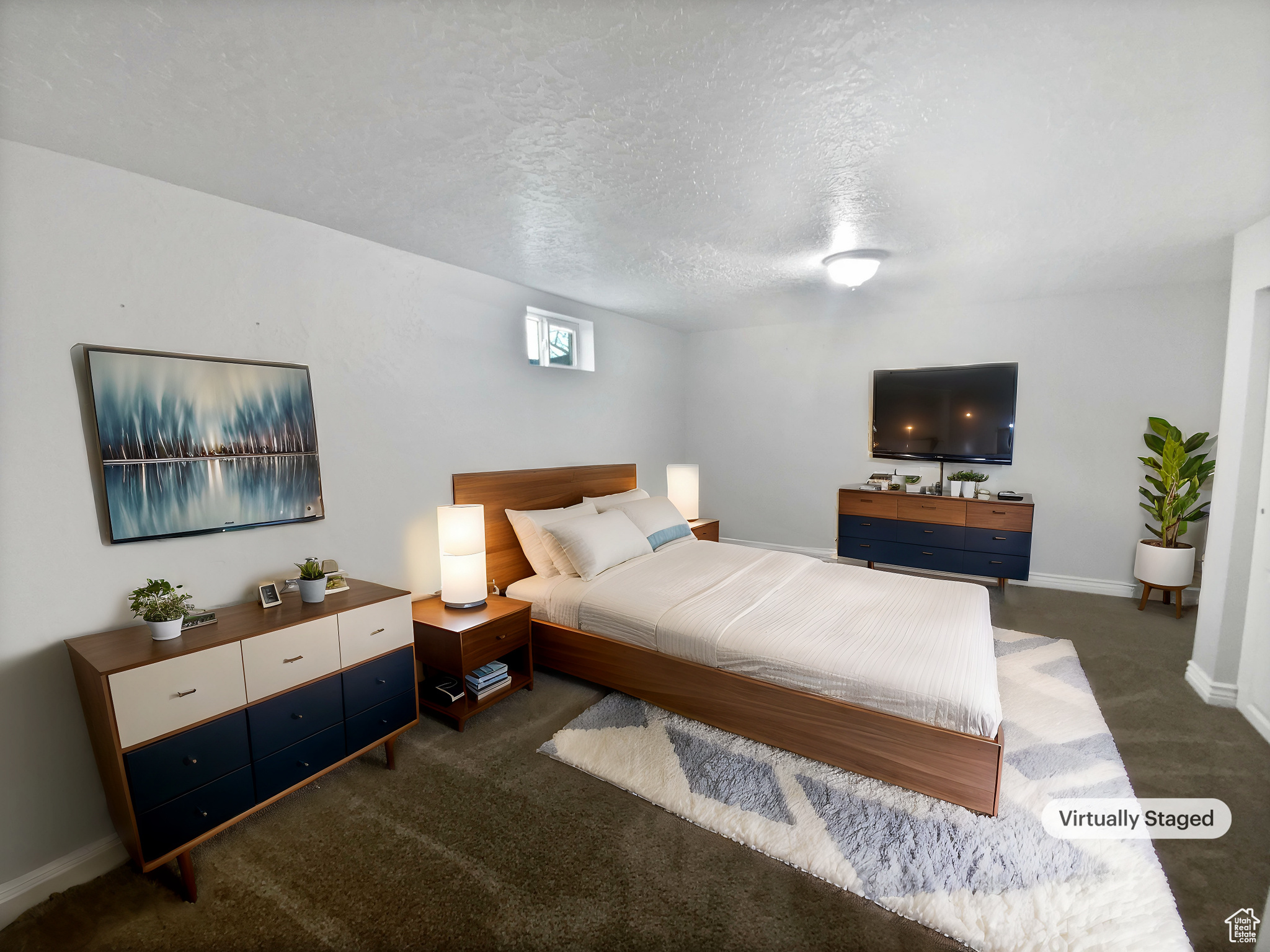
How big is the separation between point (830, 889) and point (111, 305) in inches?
126

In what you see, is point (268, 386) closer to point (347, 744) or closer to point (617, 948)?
point (347, 744)

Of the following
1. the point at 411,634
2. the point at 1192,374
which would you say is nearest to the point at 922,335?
the point at 1192,374

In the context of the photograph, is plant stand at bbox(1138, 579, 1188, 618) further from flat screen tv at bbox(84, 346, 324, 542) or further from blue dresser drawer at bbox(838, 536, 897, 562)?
flat screen tv at bbox(84, 346, 324, 542)

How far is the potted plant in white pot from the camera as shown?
3686 millimetres

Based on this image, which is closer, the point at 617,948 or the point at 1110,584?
the point at 617,948

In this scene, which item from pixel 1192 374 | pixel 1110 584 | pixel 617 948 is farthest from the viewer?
pixel 1110 584

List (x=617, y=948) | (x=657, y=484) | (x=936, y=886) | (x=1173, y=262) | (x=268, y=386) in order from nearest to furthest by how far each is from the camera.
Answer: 1. (x=617, y=948)
2. (x=936, y=886)
3. (x=268, y=386)
4. (x=1173, y=262)
5. (x=657, y=484)

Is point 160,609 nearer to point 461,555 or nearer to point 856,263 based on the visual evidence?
point 461,555

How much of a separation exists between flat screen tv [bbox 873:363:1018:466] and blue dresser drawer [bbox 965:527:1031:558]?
687mm

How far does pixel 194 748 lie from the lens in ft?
5.54

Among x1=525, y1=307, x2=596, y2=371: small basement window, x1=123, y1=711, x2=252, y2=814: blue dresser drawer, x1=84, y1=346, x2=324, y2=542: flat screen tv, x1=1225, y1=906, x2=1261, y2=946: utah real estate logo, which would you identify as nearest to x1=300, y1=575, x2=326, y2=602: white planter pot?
x1=84, y1=346, x2=324, y2=542: flat screen tv

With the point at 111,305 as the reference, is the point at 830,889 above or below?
below

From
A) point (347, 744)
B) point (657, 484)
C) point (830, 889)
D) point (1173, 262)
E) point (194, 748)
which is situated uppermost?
point (1173, 262)

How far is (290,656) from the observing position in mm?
1941
